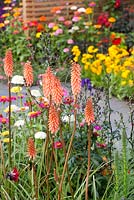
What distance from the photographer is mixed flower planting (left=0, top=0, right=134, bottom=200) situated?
2.98 m

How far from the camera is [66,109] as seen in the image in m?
4.42

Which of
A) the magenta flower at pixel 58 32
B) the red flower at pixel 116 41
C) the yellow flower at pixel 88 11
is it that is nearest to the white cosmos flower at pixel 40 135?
the red flower at pixel 116 41

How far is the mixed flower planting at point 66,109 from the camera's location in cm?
298

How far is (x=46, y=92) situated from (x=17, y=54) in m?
7.75

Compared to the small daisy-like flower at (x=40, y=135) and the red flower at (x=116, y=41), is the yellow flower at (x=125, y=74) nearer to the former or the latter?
the red flower at (x=116, y=41)

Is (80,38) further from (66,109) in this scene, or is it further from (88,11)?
(66,109)

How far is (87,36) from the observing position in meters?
10.3

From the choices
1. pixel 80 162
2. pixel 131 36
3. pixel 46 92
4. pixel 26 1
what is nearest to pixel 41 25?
pixel 26 1

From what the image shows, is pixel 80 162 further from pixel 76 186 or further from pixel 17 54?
pixel 17 54

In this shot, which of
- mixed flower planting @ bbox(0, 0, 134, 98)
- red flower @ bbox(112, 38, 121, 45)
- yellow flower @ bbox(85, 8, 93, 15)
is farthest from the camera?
yellow flower @ bbox(85, 8, 93, 15)

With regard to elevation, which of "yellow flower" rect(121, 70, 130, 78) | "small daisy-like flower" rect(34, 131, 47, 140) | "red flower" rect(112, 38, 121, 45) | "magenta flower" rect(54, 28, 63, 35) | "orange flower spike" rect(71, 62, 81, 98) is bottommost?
"yellow flower" rect(121, 70, 130, 78)

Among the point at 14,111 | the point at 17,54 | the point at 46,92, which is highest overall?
the point at 46,92

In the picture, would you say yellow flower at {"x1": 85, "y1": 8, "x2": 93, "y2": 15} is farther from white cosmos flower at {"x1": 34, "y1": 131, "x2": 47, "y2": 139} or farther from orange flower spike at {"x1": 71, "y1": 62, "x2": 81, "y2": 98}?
orange flower spike at {"x1": 71, "y1": 62, "x2": 81, "y2": 98}

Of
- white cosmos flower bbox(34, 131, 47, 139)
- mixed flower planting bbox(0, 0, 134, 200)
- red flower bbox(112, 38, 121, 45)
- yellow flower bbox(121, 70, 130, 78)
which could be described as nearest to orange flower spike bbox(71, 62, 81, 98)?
mixed flower planting bbox(0, 0, 134, 200)
